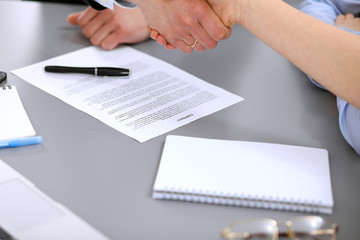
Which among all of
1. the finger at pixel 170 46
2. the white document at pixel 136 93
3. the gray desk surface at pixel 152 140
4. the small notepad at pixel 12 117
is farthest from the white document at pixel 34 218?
the finger at pixel 170 46

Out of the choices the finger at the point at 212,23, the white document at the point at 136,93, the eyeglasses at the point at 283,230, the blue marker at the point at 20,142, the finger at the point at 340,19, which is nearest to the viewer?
the eyeglasses at the point at 283,230

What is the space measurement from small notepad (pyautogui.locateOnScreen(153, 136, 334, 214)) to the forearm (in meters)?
0.13

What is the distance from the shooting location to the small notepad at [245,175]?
32.0 inches

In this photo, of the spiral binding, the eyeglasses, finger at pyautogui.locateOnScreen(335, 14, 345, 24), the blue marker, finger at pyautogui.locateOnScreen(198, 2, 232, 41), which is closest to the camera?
the eyeglasses

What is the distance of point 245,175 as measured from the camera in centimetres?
85

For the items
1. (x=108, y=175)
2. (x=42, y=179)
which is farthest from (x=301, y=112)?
(x=42, y=179)

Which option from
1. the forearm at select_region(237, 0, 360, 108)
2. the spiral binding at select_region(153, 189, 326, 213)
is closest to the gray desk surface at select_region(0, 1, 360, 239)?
the spiral binding at select_region(153, 189, 326, 213)

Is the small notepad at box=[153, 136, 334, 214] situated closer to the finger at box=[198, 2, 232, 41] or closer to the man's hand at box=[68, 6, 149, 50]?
the finger at box=[198, 2, 232, 41]

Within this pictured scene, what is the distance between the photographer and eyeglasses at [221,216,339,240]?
70 centimetres

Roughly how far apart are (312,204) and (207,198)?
0.54 feet

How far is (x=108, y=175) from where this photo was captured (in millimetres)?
876

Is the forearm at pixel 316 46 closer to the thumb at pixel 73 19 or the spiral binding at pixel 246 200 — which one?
the spiral binding at pixel 246 200

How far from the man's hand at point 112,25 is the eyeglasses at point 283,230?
717 mm

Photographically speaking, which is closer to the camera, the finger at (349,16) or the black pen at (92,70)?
the black pen at (92,70)
